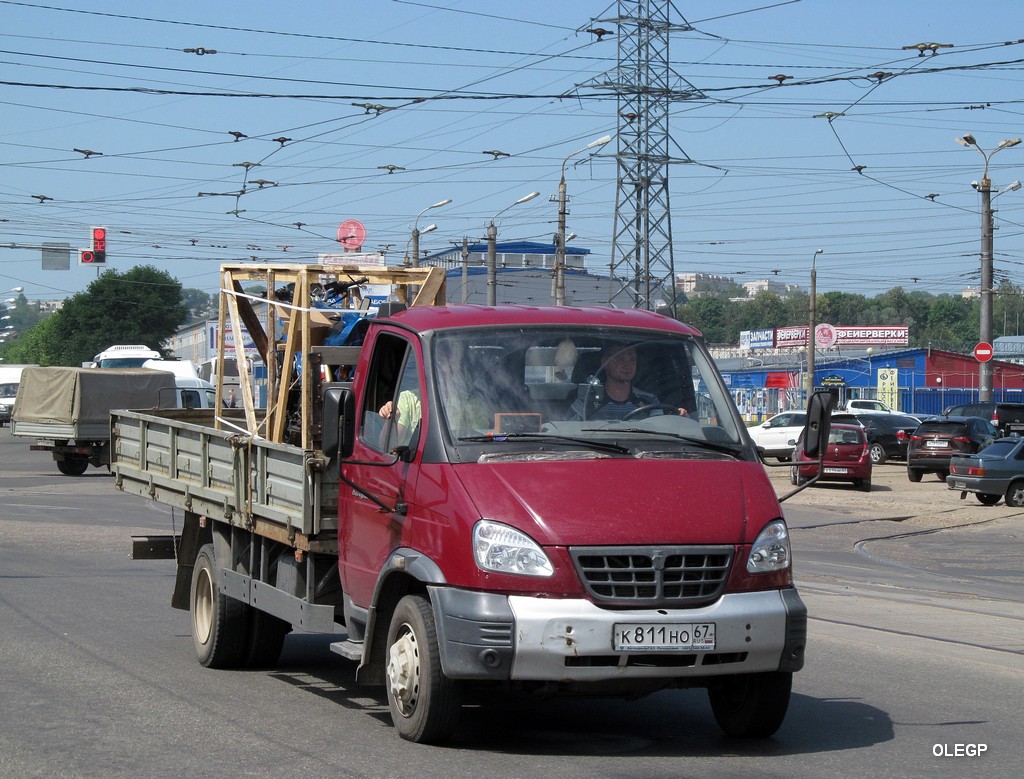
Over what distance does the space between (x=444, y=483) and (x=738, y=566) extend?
1344 mm

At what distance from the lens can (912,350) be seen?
243ft

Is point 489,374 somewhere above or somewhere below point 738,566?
above

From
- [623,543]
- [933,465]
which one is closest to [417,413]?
[623,543]

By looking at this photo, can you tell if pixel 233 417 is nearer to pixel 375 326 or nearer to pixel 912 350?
pixel 375 326

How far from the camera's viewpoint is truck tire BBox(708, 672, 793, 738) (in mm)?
6238

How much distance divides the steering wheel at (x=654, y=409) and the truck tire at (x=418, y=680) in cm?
140

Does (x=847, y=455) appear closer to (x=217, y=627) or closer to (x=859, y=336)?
(x=217, y=627)

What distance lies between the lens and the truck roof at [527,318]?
22.5 feet

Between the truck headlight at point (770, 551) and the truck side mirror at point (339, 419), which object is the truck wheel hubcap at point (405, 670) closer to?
the truck side mirror at point (339, 419)

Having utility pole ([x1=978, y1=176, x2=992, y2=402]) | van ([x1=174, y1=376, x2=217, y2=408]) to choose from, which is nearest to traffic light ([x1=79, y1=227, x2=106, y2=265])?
van ([x1=174, y1=376, x2=217, y2=408])

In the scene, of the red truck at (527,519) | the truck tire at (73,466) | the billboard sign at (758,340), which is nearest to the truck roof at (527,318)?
the red truck at (527,519)

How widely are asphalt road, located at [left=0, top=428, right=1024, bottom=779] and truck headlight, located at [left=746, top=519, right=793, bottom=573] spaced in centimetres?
86

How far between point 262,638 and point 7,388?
217ft

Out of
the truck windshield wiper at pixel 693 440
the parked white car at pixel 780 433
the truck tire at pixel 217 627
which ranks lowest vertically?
the parked white car at pixel 780 433
